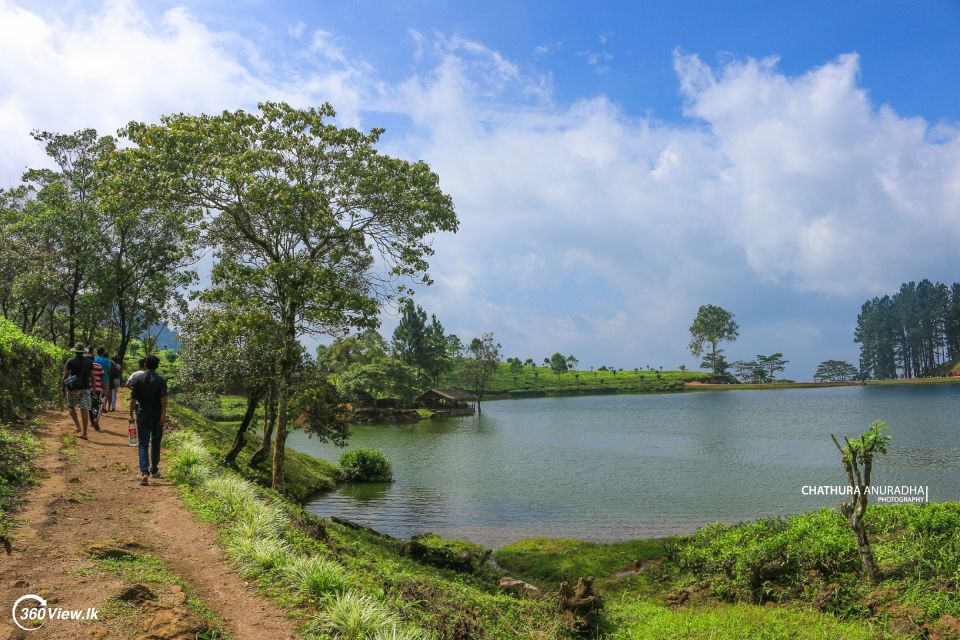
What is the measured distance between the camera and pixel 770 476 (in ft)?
96.3

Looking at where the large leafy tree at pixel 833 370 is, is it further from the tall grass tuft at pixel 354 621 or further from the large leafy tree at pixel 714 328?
the tall grass tuft at pixel 354 621

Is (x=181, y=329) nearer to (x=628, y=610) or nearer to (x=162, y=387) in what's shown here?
(x=162, y=387)

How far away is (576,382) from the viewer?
486 feet

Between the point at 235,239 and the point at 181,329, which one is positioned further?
the point at 181,329

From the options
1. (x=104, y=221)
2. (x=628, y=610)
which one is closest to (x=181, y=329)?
(x=104, y=221)

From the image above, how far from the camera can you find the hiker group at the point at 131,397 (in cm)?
1215

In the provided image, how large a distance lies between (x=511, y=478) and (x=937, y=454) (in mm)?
24807

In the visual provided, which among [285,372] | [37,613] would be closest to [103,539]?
[37,613]

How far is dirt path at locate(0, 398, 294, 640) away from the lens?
6250 millimetres

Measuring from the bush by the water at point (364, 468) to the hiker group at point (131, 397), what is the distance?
11.5 meters

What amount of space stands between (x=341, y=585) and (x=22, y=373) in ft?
57.9

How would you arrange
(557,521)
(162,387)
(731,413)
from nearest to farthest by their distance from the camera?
(162,387)
(557,521)
(731,413)

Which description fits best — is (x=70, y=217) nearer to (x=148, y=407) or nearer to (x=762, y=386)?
(x=148, y=407)

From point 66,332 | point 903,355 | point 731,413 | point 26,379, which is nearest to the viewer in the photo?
point 26,379
